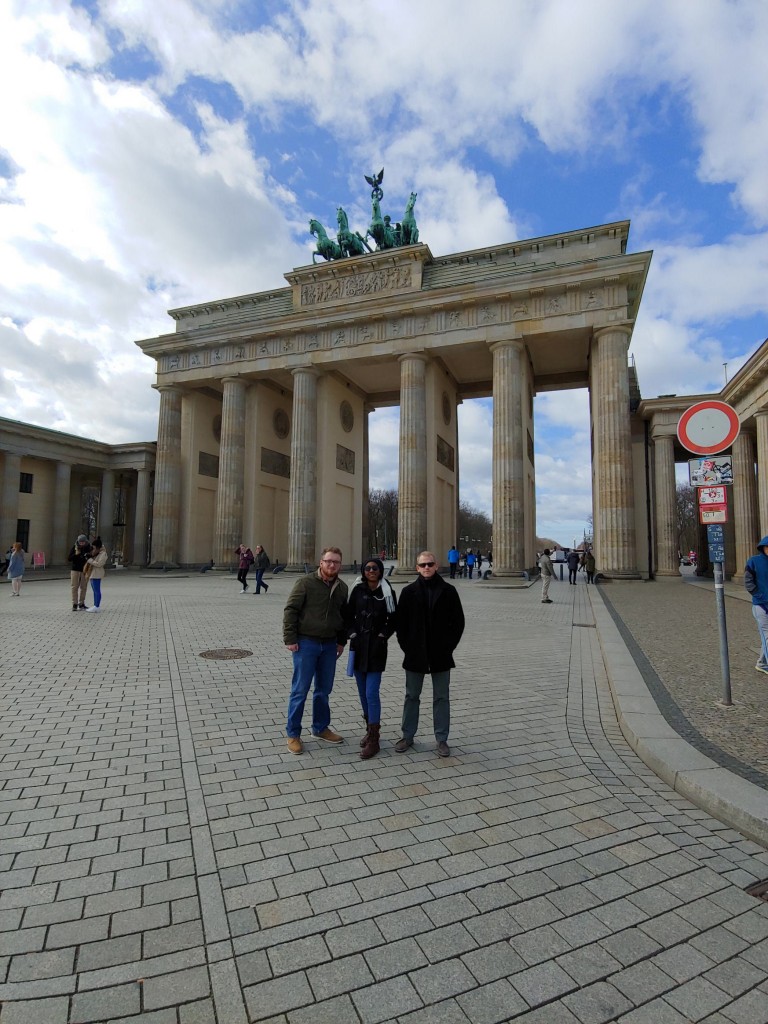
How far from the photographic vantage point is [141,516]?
40.8m

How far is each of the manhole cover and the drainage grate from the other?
21.7 feet

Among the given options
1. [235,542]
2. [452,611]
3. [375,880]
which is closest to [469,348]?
[235,542]

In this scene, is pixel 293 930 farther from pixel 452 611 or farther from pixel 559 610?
pixel 559 610

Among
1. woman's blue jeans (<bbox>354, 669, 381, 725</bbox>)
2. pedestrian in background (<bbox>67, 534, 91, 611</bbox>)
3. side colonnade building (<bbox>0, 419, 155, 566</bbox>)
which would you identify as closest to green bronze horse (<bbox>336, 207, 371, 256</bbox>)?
side colonnade building (<bbox>0, 419, 155, 566</bbox>)

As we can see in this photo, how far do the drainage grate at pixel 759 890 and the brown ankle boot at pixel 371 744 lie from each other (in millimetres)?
2536

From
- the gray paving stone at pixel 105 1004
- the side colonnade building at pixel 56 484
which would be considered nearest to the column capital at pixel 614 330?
the gray paving stone at pixel 105 1004

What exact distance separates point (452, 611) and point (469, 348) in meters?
26.4

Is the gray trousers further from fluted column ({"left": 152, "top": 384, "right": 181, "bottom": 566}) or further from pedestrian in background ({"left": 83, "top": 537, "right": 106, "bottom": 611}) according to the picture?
fluted column ({"left": 152, "top": 384, "right": 181, "bottom": 566})

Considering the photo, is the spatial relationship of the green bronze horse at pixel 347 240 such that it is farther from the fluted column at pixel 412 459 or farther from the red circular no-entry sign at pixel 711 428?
the red circular no-entry sign at pixel 711 428

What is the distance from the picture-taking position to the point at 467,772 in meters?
4.19

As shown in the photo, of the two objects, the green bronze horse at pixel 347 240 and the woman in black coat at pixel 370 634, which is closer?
the woman in black coat at pixel 370 634

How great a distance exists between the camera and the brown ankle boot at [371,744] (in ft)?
14.6

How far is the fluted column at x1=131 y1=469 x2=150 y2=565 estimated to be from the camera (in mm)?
39750

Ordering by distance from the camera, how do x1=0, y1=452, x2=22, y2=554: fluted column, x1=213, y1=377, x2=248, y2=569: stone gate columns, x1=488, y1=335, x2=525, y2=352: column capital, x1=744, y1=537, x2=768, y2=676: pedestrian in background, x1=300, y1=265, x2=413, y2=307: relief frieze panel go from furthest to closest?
x1=0, y1=452, x2=22, y2=554: fluted column
x1=213, y1=377, x2=248, y2=569: stone gate columns
x1=300, y1=265, x2=413, y2=307: relief frieze panel
x1=488, y1=335, x2=525, y2=352: column capital
x1=744, y1=537, x2=768, y2=676: pedestrian in background
